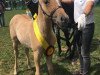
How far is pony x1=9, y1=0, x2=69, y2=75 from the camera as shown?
529 cm

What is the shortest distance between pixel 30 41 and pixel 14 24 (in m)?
1.50

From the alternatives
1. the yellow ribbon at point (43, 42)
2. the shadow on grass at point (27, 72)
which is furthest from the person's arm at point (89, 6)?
the shadow on grass at point (27, 72)

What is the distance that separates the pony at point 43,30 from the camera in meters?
5.29

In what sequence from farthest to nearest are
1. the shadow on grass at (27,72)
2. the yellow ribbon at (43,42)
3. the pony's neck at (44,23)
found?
1. the shadow on grass at (27,72)
2. the yellow ribbon at (43,42)
3. the pony's neck at (44,23)

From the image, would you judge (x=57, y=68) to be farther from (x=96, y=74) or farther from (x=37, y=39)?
(x=37, y=39)

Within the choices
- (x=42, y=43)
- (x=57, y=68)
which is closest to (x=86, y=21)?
(x=42, y=43)

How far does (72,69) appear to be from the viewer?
8.03 metres

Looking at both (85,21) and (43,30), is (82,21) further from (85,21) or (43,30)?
(43,30)

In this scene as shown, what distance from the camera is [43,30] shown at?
5992 millimetres

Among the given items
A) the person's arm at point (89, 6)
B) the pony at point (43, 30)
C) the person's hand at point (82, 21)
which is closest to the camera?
the pony at point (43, 30)

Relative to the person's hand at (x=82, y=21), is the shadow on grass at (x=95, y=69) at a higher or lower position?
lower

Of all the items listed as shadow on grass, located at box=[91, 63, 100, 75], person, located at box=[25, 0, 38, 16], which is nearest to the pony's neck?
person, located at box=[25, 0, 38, 16]

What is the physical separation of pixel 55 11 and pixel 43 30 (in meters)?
0.81

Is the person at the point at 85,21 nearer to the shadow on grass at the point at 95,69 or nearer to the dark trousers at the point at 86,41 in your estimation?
the dark trousers at the point at 86,41
